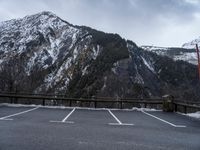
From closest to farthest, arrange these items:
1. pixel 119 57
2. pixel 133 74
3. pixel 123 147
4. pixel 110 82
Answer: pixel 123 147 < pixel 110 82 < pixel 133 74 < pixel 119 57

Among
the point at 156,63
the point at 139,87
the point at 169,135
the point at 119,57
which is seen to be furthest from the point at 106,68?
the point at 169,135

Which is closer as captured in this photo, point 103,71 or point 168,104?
point 168,104

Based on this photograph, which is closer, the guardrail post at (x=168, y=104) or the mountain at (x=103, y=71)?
the guardrail post at (x=168, y=104)

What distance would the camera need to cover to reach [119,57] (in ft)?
524

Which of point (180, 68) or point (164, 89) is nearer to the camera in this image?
point (164, 89)

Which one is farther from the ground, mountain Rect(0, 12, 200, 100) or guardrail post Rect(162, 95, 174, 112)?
mountain Rect(0, 12, 200, 100)

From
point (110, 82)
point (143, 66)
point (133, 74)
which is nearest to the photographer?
point (110, 82)

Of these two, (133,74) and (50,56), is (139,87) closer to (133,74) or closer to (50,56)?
(133,74)

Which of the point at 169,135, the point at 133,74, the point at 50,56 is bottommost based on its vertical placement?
the point at 169,135

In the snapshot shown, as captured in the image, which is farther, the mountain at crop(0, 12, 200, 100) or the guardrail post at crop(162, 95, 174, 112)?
the mountain at crop(0, 12, 200, 100)

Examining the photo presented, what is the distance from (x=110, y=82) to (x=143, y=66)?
1641 inches

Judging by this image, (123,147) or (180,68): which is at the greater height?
(180,68)

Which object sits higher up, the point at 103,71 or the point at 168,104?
the point at 103,71

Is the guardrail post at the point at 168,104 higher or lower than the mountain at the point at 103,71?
lower
